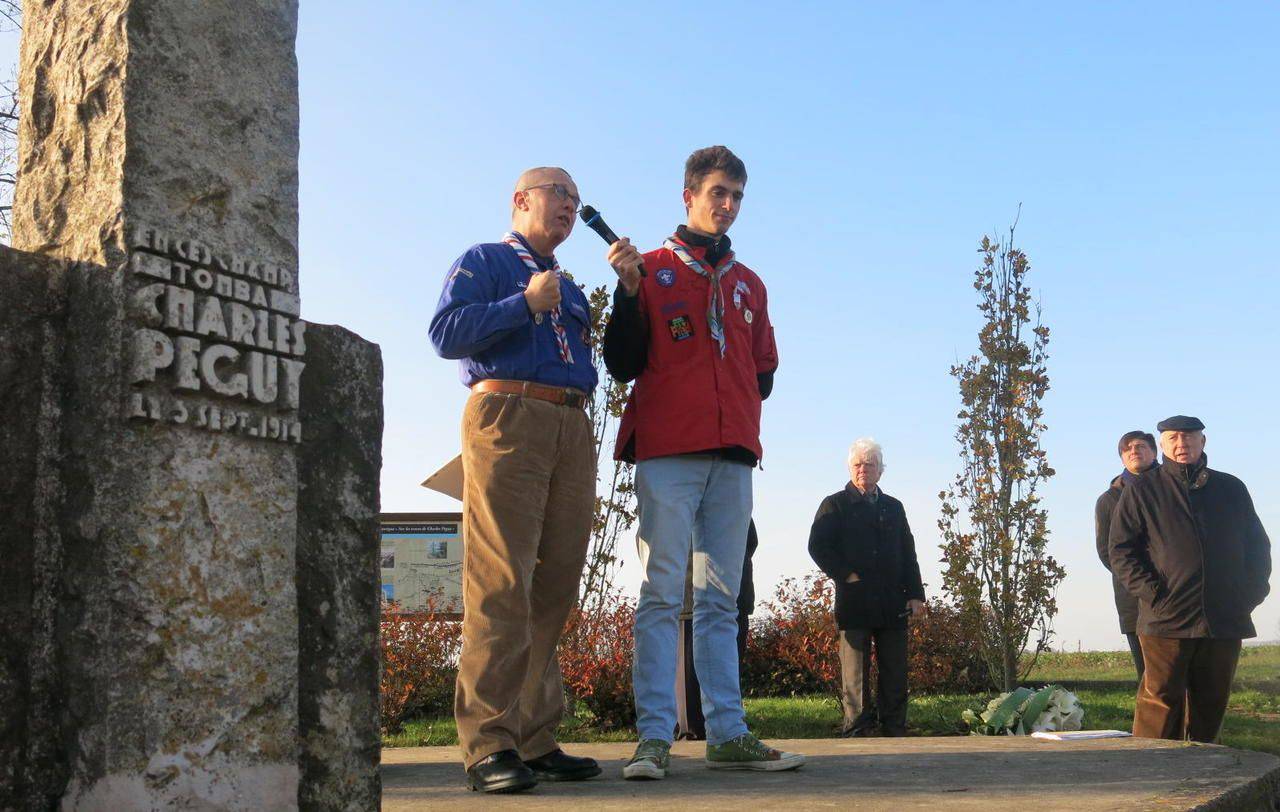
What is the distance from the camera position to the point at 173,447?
7.43 ft

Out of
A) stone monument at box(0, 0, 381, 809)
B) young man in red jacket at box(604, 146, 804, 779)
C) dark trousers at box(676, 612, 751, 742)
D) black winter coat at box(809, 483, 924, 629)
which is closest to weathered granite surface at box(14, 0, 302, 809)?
stone monument at box(0, 0, 381, 809)

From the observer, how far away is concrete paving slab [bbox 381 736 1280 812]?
3330 millimetres

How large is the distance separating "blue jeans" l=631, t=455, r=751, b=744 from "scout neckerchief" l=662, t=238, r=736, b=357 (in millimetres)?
478

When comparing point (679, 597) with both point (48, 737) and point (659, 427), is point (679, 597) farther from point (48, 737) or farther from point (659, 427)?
point (48, 737)

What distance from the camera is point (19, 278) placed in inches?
88.0

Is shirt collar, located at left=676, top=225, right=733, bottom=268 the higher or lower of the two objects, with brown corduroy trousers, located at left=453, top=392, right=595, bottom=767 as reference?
higher

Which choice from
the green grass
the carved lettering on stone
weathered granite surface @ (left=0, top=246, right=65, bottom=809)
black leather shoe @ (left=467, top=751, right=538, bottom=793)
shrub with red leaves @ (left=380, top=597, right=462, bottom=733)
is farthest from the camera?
shrub with red leaves @ (left=380, top=597, right=462, bottom=733)

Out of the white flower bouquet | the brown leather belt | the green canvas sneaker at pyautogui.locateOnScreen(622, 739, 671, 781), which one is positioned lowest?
the white flower bouquet

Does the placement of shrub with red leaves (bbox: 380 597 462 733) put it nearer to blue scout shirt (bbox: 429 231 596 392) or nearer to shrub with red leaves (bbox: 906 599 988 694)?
shrub with red leaves (bbox: 906 599 988 694)

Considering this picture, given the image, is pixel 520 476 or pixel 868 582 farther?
pixel 868 582

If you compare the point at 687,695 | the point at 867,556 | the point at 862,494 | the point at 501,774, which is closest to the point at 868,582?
the point at 867,556

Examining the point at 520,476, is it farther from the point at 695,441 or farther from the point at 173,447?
the point at 173,447

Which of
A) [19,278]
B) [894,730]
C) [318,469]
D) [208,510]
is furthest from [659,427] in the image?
[894,730]

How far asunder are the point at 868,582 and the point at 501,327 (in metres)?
4.60
